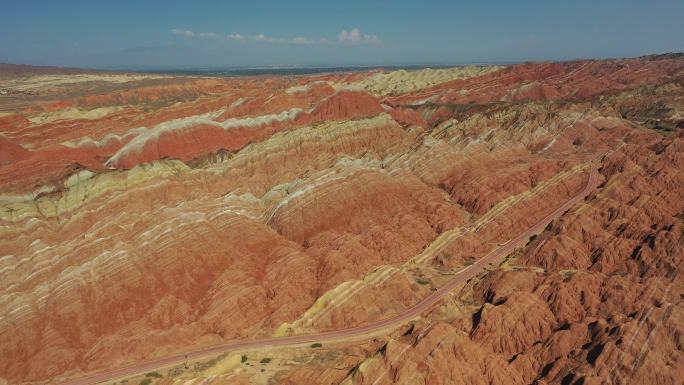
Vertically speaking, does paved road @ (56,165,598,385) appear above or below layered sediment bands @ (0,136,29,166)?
below

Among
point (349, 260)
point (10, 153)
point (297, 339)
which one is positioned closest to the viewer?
point (297, 339)

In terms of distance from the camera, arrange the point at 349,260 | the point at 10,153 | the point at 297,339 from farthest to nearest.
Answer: the point at 10,153
the point at 349,260
the point at 297,339

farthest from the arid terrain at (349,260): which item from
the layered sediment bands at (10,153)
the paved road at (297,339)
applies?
the layered sediment bands at (10,153)

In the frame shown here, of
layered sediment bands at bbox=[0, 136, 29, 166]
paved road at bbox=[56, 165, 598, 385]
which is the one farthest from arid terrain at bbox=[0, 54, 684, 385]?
layered sediment bands at bbox=[0, 136, 29, 166]

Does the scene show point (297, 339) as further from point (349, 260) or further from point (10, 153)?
point (10, 153)

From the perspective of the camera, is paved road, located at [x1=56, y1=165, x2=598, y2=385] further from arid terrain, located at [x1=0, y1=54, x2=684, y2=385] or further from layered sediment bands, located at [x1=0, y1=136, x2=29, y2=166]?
layered sediment bands, located at [x1=0, y1=136, x2=29, y2=166]

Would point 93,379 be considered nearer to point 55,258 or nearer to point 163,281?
point 163,281

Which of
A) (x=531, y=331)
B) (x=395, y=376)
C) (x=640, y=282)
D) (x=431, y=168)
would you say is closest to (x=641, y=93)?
(x=431, y=168)

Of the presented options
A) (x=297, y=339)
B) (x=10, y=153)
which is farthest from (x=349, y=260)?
(x=10, y=153)
